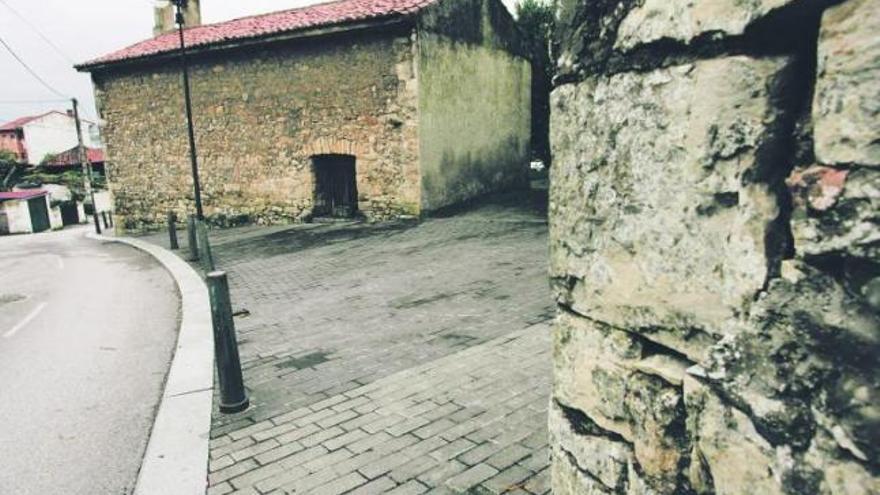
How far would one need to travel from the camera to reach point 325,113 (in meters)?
14.1

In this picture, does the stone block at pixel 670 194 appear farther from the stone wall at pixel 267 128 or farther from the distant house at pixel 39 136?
the distant house at pixel 39 136

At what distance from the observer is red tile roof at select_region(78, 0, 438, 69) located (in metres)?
12.9

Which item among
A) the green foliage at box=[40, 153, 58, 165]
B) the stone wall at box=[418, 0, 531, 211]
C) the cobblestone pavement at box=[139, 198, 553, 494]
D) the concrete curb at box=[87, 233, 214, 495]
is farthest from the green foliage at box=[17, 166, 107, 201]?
the concrete curb at box=[87, 233, 214, 495]

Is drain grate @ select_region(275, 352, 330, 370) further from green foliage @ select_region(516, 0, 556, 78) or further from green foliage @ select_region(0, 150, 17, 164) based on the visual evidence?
green foliage @ select_region(0, 150, 17, 164)

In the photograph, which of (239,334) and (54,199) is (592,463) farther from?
(54,199)

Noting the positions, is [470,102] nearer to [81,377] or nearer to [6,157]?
[81,377]

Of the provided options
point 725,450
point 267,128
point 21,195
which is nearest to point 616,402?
point 725,450

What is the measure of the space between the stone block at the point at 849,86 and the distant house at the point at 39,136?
53.8 m

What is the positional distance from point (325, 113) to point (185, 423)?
36.6ft

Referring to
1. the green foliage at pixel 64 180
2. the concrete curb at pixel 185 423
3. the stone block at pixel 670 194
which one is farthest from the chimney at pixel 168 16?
the green foliage at pixel 64 180

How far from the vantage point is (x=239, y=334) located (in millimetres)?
6078

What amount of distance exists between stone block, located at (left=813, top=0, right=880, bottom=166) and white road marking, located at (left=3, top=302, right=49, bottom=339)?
Answer: 8504 millimetres

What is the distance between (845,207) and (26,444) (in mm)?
4938

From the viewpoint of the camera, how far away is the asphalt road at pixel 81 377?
3.62 m
